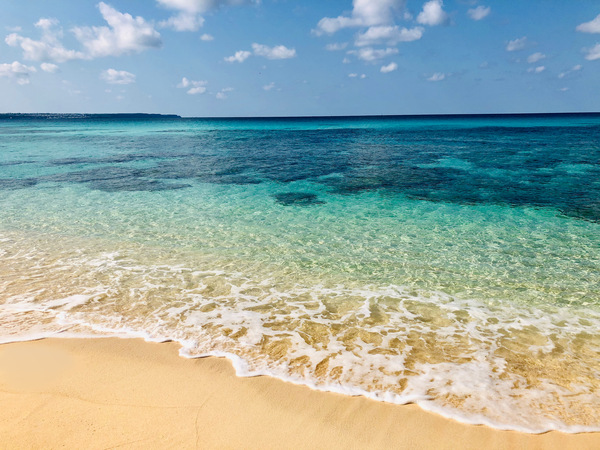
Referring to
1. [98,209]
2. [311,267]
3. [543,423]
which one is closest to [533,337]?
[543,423]

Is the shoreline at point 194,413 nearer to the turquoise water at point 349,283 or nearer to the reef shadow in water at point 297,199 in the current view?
the turquoise water at point 349,283


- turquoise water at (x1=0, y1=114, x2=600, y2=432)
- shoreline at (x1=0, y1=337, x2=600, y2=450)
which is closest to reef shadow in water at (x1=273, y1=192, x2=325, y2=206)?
turquoise water at (x1=0, y1=114, x2=600, y2=432)

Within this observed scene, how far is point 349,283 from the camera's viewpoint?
787 centimetres

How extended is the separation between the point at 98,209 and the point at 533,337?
13813 mm

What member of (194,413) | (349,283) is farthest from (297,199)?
(194,413)

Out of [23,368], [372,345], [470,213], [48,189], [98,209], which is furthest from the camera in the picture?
[48,189]

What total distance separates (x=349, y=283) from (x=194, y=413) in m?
4.30

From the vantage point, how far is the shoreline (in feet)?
12.9

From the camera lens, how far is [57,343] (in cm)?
574

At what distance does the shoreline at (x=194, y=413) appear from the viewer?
3.93 m

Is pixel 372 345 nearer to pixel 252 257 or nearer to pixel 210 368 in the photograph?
pixel 210 368

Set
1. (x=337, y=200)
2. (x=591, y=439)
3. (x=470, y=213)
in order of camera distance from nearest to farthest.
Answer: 1. (x=591, y=439)
2. (x=470, y=213)
3. (x=337, y=200)

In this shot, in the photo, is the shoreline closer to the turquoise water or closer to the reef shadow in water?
the turquoise water

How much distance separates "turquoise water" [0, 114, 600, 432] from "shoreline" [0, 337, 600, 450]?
245mm
